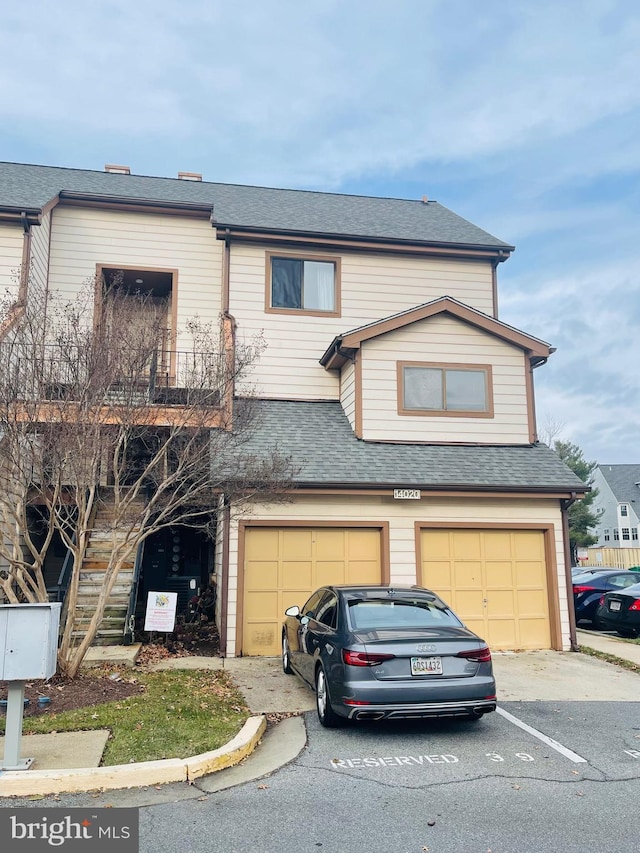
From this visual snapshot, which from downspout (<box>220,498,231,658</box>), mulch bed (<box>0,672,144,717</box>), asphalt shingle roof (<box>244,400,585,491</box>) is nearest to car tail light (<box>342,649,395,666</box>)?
mulch bed (<box>0,672,144,717</box>)

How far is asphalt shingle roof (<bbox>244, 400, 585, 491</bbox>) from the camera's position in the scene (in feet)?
36.8

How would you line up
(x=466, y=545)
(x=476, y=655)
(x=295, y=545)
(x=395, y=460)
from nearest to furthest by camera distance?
(x=476, y=655)
(x=295, y=545)
(x=466, y=545)
(x=395, y=460)

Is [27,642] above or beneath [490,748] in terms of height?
above

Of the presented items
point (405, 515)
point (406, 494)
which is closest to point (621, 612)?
point (405, 515)

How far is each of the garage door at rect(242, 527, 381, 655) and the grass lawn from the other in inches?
94.0

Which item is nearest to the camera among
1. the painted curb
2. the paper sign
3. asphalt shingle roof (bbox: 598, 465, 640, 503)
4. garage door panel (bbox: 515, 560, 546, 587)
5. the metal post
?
the painted curb

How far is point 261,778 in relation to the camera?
5.49 meters

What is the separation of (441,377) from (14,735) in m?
9.60

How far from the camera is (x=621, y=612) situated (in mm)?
14102

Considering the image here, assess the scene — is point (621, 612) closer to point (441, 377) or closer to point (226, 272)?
point (441, 377)

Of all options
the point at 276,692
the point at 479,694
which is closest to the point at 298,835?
the point at 479,694

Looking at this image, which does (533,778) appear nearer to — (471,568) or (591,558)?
(471,568)

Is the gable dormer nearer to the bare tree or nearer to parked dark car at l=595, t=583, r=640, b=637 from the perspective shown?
the bare tree

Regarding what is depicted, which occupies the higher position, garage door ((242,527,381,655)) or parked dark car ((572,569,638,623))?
garage door ((242,527,381,655))
